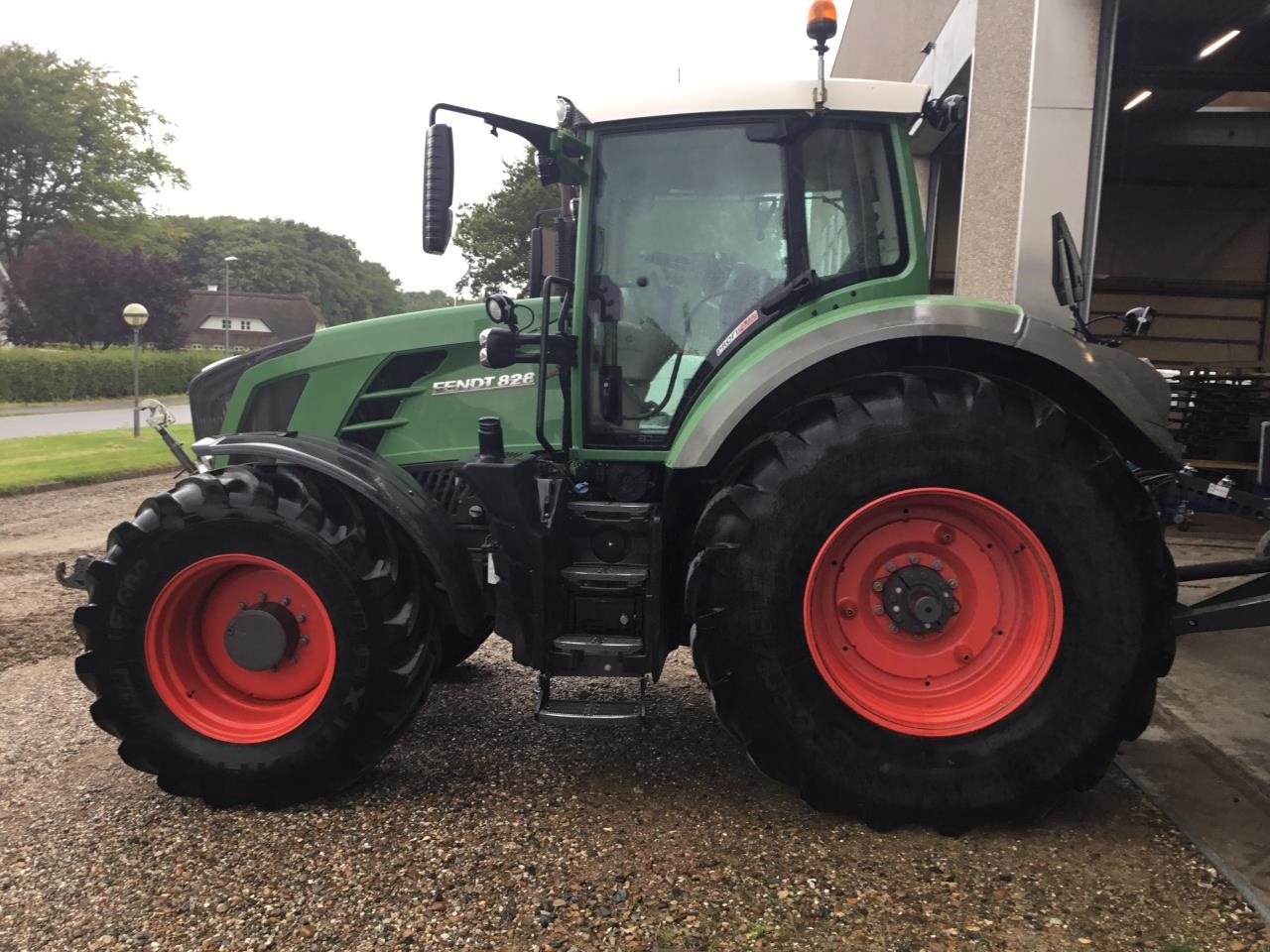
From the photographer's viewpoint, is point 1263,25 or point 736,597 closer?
point 736,597

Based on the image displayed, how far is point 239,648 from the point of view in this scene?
278 centimetres

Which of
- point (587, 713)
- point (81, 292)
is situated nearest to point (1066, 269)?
point (587, 713)

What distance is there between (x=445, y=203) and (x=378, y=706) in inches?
62.7

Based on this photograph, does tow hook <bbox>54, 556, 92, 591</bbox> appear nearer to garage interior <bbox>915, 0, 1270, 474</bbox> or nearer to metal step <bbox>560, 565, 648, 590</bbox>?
metal step <bbox>560, 565, 648, 590</bbox>

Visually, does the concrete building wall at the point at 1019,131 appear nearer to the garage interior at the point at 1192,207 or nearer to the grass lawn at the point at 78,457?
the garage interior at the point at 1192,207

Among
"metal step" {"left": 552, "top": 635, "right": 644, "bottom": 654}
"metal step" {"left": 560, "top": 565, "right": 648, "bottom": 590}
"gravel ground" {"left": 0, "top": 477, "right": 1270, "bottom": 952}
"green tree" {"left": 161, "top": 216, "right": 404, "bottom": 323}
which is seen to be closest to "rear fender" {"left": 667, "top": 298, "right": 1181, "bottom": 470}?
"metal step" {"left": 560, "top": 565, "right": 648, "bottom": 590}

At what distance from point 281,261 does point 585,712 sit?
76.8m

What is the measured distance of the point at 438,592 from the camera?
2896mm

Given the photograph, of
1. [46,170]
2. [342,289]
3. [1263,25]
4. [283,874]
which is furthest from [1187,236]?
[342,289]

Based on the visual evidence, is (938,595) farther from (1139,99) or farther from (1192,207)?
(1192,207)

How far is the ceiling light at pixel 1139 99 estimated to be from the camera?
8.75 m

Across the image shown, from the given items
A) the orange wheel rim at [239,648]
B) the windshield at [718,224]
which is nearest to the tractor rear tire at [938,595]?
the windshield at [718,224]

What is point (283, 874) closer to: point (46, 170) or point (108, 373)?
point (108, 373)

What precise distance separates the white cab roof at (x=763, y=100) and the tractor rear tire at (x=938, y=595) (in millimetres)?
927
